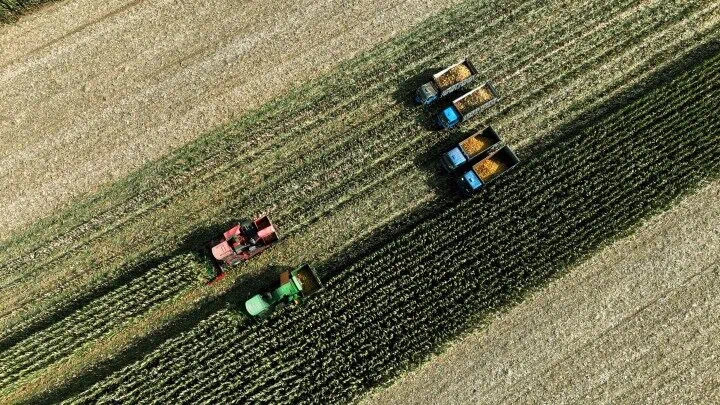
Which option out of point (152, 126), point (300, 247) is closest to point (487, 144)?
point (300, 247)

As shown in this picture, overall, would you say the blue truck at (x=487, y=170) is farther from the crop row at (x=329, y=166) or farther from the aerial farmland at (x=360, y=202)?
the crop row at (x=329, y=166)

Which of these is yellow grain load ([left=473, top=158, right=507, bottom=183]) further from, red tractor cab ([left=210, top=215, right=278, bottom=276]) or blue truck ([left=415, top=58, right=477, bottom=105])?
red tractor cab ([left=210, top=215, right=278, bottom=276])

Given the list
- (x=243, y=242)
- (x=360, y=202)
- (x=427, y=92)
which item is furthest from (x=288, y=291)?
(x=427, y=92)

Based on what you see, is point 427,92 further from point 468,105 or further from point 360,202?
point 360,202

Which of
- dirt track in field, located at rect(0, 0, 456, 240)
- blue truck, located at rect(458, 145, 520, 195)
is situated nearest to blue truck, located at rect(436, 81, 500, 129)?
blue truck, located at rect(458, 145, 520, 195)

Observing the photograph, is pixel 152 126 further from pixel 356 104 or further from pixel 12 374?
pixel 12 374
